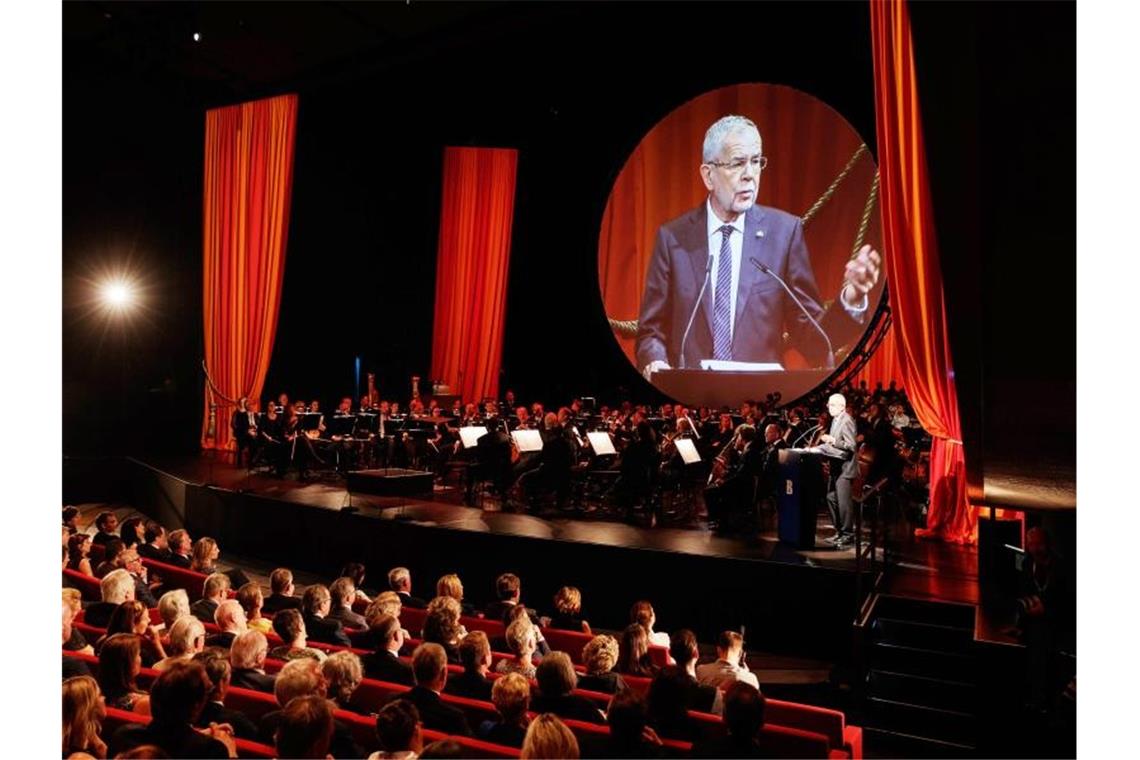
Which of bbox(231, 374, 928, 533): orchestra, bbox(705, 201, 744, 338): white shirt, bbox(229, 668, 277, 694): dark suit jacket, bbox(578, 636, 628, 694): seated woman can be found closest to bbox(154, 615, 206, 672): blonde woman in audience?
bbox(229, 668, 277, 694): dark suit jacket

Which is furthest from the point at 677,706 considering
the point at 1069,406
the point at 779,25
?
the point at 779,25

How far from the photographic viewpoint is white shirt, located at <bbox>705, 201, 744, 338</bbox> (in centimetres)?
1370

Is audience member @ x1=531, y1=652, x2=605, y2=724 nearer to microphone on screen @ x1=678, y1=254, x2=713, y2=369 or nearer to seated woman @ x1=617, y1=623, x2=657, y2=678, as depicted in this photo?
seated woman @ x1=617, y1=623, x2=657, y2=678

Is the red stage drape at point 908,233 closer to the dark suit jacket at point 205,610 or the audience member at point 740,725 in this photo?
the audience member at point 740,725

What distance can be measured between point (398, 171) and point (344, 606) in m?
13.2

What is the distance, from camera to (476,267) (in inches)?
655

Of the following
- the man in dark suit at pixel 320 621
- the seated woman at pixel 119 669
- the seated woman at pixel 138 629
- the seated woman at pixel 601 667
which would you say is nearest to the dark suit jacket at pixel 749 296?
the man in dark suit at pixel 320 621

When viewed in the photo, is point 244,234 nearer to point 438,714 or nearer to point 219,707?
point 219,707

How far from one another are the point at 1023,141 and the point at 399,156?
51.9 feet

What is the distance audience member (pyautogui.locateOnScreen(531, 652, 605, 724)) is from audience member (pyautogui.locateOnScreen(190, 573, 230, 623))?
2.43 m

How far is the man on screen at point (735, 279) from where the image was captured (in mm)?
13164

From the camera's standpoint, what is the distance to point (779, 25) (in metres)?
13.3

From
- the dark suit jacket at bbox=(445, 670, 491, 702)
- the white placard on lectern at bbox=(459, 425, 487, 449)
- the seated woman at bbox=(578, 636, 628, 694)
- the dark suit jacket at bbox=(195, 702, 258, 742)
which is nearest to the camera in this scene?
the dark suit jacket at bbox=(195, 702, 258, 742)

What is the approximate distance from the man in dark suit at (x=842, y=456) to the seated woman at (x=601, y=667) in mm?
4085
